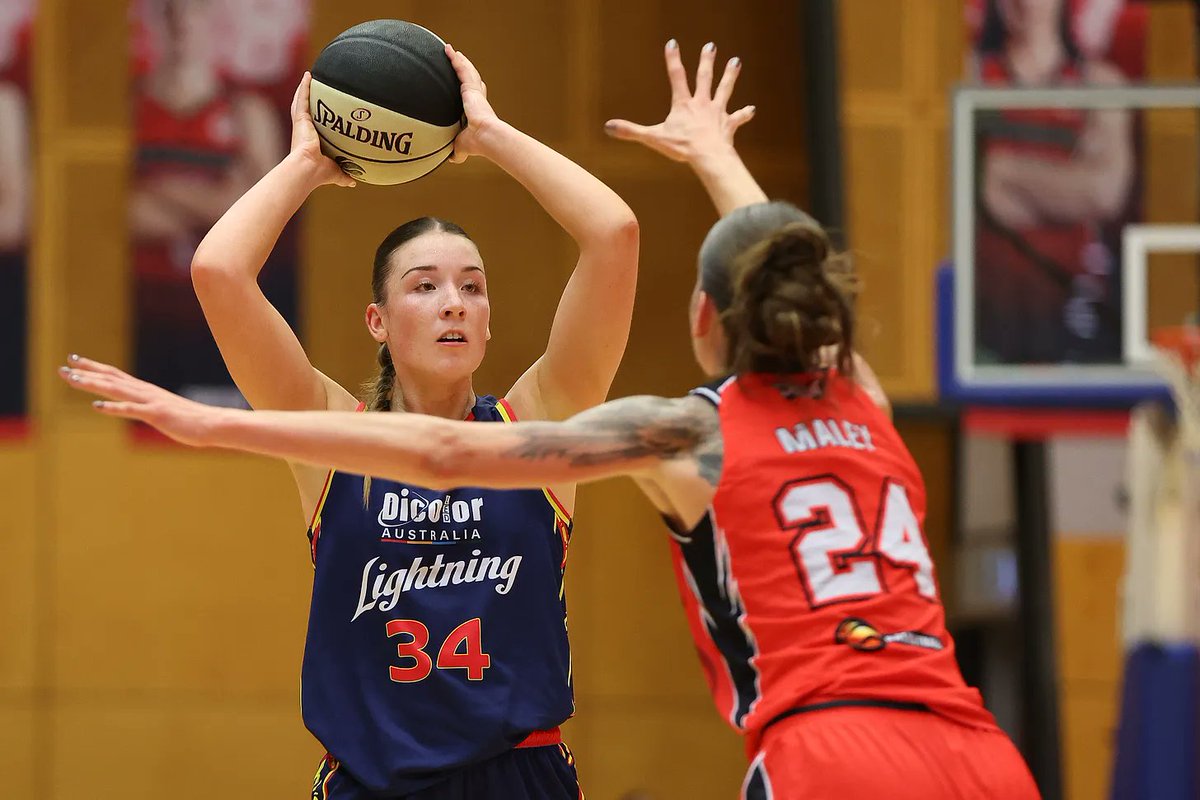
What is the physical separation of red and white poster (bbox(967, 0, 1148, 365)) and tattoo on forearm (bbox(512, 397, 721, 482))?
4.38 meters

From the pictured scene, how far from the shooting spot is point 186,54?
868cm

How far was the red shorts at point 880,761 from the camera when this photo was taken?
253 cm

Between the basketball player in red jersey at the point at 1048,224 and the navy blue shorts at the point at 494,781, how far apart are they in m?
4.17

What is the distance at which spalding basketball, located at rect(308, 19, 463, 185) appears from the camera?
347 cm

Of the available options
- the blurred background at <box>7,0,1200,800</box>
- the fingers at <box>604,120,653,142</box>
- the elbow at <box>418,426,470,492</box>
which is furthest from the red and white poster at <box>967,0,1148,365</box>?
the elbow at <box>418,426,470,492</box>

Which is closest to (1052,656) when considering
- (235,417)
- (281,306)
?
(281,306)

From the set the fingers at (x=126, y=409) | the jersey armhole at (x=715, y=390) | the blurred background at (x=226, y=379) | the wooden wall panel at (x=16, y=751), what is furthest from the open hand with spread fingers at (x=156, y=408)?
the wooden wall panel at (x=16, y=751)

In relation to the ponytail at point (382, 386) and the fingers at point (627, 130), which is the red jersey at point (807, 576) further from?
the fingers at point (627, 130)

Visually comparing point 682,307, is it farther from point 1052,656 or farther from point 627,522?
point 1052,656

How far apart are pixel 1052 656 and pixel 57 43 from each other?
630 centimetres

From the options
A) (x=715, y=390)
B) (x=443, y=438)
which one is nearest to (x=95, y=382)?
(x=443, y=438)

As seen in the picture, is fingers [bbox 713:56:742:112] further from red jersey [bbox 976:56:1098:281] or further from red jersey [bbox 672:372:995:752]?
red jersey [bbox 976:56:1098:281]

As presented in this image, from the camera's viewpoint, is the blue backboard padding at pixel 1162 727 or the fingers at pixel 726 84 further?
the blue backboard padding at pixel 1162 727

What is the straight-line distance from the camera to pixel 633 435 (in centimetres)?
270
